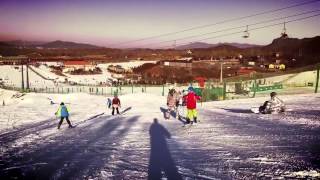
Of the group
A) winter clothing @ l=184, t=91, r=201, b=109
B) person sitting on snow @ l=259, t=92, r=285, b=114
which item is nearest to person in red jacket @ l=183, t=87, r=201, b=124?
winter clothing @ l=184, t=91, r=201, b=109

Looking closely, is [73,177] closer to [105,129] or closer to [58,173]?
[58,173]

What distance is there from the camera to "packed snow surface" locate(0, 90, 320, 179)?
9.11m

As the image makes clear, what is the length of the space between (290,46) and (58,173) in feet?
584

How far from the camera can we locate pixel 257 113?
20750mm

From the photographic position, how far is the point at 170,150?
38.3ft

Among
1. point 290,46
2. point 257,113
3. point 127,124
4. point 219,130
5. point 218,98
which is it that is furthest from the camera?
point 290,46

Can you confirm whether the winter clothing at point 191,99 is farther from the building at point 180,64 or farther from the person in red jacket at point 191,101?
the building at point 180,64

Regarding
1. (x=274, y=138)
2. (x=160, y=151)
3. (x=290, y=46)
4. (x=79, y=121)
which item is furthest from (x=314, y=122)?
(x=290, y=46)

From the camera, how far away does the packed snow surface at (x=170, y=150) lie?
29.9 ft

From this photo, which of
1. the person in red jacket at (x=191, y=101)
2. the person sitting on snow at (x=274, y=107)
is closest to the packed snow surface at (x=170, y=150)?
the person in red jacket at (x=191, y=101)

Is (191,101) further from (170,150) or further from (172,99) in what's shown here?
(170,150)

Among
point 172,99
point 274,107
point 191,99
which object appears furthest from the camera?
point 274,107

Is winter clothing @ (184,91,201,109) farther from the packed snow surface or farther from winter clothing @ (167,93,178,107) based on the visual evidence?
winter clothing @ (167,93,178,107)

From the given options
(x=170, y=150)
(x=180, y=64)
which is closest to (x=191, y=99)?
(x=170, y=150)
